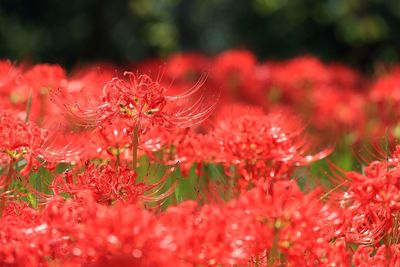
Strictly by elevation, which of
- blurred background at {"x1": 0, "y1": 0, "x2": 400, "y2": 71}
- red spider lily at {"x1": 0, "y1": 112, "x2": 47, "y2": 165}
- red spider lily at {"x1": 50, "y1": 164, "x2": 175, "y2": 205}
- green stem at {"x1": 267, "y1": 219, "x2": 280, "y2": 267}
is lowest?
green stem at {"x1": 267, "y1": 219, "x2": 280, "y2": 267}

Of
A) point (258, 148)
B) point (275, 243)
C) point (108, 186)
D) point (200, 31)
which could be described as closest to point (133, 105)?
point (108, 186)

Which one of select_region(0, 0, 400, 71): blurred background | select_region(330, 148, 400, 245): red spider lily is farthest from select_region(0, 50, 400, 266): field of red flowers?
select_region(0, 0, 400, 71): blurred background

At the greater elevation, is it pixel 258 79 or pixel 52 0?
pixel 52 0

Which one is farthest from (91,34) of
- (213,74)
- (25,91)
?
(25,91)

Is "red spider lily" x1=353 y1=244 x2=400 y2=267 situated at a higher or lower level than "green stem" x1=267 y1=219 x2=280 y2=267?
higher

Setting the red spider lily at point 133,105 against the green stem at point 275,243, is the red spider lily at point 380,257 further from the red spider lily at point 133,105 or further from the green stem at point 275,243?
the red spider lily at point 133,105

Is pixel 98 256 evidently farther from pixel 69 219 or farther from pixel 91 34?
pixel 91 34

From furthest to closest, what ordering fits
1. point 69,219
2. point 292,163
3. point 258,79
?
point 258,79 → point 292,163 → point 69,219

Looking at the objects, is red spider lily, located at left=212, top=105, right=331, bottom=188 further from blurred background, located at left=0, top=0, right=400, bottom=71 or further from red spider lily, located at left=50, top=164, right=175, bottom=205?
blurred background, located at left=0, top=0, right=400, bottom=71

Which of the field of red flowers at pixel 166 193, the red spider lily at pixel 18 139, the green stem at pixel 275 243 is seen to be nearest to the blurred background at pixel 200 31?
the field of red flowers at pixel 166 193
